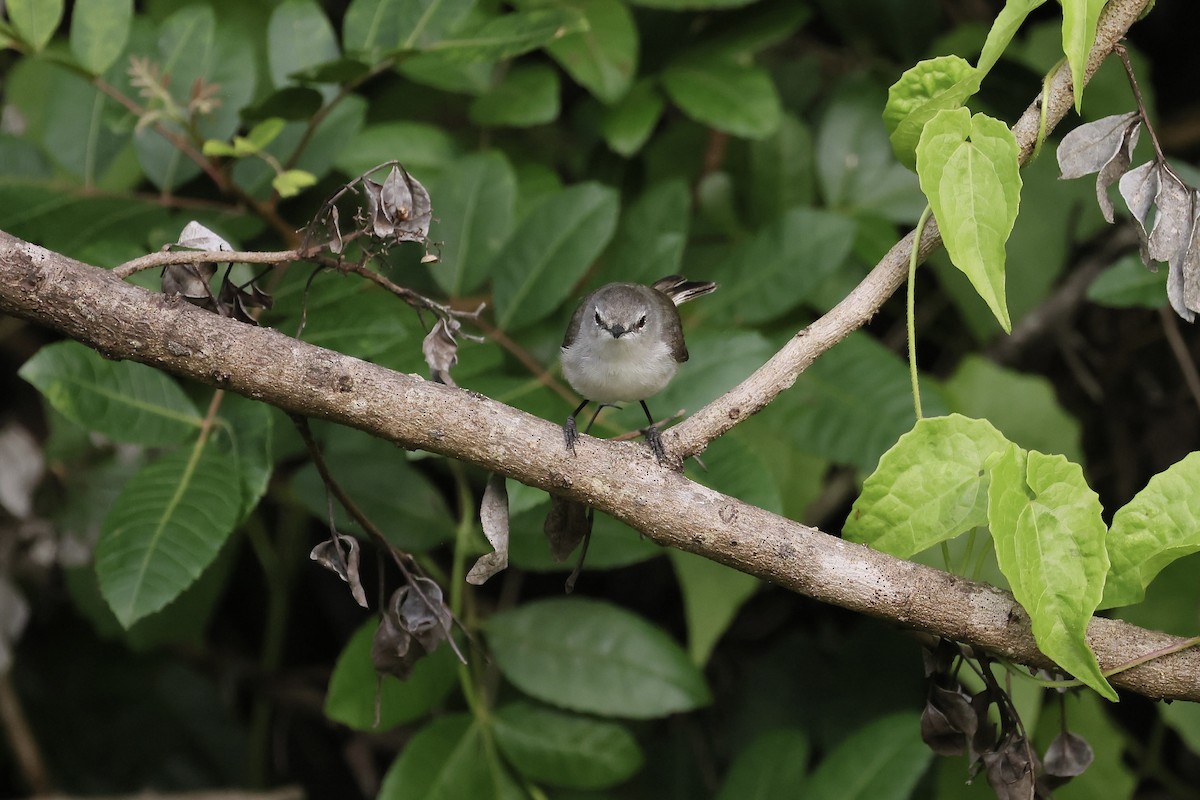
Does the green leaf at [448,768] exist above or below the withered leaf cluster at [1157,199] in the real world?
below

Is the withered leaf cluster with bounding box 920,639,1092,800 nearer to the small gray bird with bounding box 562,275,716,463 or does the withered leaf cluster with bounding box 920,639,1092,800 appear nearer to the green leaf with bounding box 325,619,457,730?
the small gray bird with bounding box 562,275,716,463

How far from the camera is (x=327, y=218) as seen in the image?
64.9 inches

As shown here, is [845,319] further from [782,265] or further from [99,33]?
[99,33]

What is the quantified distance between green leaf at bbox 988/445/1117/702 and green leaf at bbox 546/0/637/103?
1551 millimetres

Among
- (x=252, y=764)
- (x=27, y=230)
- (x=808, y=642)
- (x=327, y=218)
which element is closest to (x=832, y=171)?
(x=808, y=642)

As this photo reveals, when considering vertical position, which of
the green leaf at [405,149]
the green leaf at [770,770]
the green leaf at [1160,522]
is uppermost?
the green leaf at [1160,522]

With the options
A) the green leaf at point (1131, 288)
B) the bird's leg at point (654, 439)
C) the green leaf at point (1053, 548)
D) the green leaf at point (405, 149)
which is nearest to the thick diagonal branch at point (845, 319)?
the bird's leg at point (654, 439)

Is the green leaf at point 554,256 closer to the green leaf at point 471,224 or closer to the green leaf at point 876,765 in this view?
the green leaf at point 471,224

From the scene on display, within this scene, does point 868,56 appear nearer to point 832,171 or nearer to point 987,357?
point 832,171

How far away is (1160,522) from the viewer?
149 centimetres

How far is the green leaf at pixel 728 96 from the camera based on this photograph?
262 cm

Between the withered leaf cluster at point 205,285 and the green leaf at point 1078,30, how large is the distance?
3.87 feet

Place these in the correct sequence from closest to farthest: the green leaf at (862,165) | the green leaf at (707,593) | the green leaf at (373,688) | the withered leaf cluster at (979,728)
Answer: the withered leaf cluster at (979,728) → the green leaf at (373,688) → the green leaf at (707,593) → the green leaf at (862,165)

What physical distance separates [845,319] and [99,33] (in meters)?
1.59
